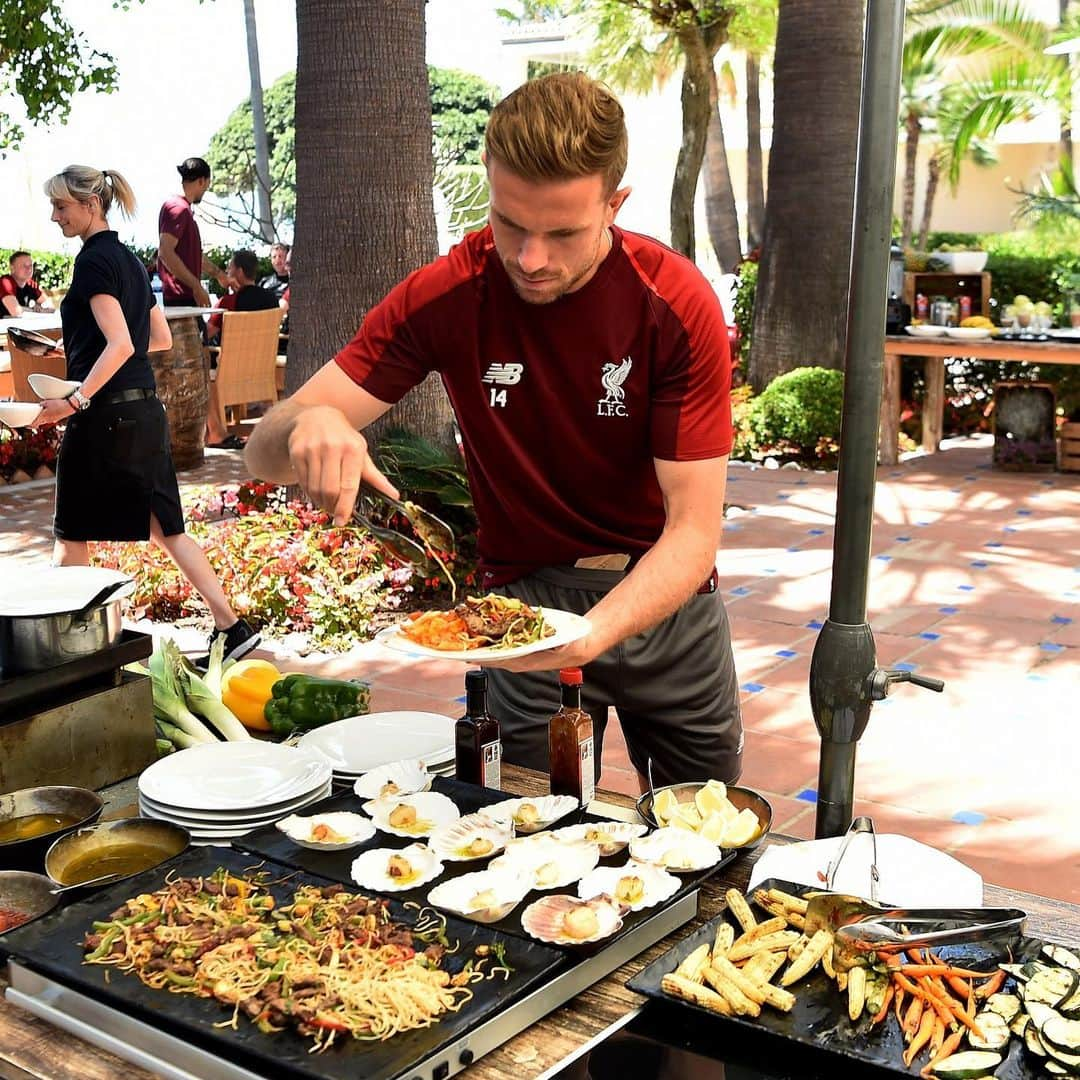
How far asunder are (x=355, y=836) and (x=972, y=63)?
107 feet

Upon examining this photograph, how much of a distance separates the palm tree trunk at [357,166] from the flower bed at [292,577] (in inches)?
27.1

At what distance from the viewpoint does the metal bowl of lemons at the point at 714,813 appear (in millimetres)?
2092

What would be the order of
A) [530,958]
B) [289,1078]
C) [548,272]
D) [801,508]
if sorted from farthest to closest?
[801,508] < [548,272] < [530,958] < [289,1078]

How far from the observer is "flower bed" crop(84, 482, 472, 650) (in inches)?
258

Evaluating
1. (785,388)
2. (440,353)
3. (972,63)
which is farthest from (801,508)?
(972,63)

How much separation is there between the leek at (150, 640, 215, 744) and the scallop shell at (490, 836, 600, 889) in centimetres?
90

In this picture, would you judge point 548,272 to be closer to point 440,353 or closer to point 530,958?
point 440,353

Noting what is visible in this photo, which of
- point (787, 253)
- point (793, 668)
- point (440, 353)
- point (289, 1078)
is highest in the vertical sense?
point (787, 253)

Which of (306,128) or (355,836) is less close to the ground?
(306,128)

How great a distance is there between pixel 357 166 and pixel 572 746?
539 cm

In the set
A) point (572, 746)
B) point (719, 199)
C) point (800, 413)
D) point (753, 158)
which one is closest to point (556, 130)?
point (572, 746)

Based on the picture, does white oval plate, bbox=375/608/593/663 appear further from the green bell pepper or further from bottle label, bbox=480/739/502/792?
the green bell pepper

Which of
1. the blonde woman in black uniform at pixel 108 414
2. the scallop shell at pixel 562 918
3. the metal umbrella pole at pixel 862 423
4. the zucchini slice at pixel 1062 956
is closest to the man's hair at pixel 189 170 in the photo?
the blonde woman in black uniform at pixel 108 414

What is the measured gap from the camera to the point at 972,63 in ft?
102
